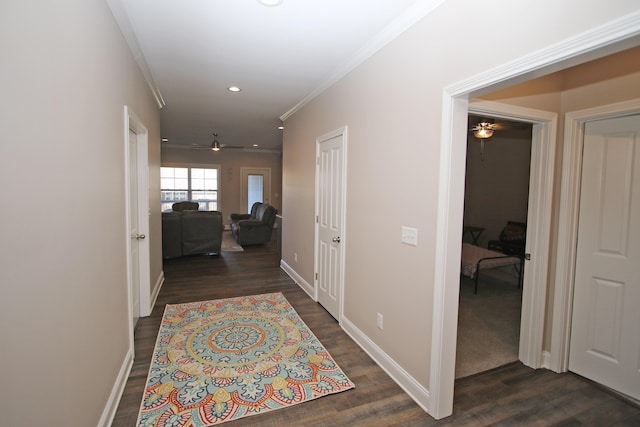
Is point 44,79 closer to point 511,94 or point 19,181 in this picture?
point 19,181

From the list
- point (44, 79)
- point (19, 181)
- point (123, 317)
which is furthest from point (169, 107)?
point (19, 181)

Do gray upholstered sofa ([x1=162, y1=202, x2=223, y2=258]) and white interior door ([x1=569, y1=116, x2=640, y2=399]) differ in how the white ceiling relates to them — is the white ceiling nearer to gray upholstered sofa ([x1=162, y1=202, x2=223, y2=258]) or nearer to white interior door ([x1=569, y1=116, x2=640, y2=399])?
white interior door ([x1=569, y1=116, x2=640, y2=399])

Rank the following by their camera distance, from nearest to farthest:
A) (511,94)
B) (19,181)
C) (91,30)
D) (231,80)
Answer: (19,181)
(91,30)
(511,94)
(231,80)

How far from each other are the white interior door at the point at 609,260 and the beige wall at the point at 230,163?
363 inches

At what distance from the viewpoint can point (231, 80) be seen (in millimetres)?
3545

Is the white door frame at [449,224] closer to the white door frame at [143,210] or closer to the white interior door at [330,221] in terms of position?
the white interior door at [330,221]

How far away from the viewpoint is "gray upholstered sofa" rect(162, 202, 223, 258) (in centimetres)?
591

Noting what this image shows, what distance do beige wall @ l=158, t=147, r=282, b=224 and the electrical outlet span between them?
8743mm

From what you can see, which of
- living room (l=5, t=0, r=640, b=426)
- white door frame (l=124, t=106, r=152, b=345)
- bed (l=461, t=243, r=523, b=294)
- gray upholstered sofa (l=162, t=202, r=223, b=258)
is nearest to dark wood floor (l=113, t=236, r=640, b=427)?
living room (l=5, t=0, r=640, b=426)

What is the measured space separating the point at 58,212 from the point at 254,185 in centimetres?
944

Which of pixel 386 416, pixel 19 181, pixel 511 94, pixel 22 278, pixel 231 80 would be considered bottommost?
pixel 386 416

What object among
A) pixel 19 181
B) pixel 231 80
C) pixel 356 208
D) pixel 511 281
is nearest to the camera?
pixel 19 181

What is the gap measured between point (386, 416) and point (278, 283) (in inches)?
114

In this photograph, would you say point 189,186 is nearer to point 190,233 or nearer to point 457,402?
point 190,233
